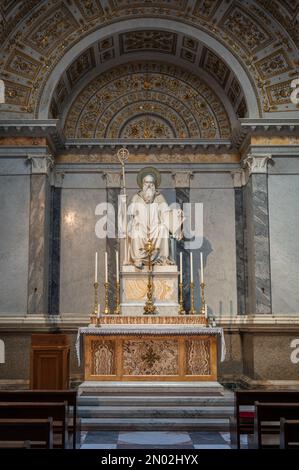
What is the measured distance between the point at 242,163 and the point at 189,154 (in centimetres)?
146

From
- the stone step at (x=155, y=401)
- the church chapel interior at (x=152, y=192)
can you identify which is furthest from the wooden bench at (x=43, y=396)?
the church chapel interior at (x=152, y=192)

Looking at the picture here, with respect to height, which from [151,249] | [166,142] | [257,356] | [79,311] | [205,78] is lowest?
[257,356]

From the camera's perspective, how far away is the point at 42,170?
14656 millimetres

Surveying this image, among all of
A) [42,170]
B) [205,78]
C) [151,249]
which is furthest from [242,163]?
[42,170]

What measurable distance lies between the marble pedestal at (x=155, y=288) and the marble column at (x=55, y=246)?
294 centimetres

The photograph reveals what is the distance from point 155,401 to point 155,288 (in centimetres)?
312

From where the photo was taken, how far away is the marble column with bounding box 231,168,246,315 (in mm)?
15521

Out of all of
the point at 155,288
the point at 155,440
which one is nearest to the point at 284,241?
the point at 155,288

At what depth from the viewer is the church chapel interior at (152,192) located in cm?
1268

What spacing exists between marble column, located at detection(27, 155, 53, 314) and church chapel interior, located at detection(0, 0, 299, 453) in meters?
0.03

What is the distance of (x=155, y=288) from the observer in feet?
43.1

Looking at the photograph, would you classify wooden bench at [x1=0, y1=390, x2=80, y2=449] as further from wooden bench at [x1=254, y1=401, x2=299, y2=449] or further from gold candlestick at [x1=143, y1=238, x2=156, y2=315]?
gold candlestick at [x1=143, y1=238, x2=156, y2=315]

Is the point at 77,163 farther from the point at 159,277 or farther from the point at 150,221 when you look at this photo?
the point at 159,277

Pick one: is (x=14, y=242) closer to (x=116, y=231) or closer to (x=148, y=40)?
(x=116, y=231)
